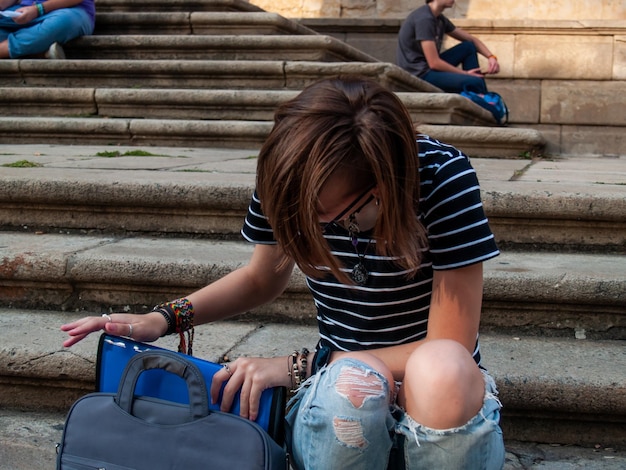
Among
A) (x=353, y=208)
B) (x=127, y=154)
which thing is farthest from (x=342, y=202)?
(x=127, y=154)

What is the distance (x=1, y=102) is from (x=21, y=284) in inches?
153

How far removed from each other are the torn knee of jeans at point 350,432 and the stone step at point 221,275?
3.55 feet

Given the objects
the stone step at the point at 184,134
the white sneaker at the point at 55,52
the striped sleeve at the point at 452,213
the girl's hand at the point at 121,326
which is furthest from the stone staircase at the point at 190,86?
the striped sleeve at the point at 452,213

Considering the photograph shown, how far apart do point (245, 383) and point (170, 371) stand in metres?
0.14

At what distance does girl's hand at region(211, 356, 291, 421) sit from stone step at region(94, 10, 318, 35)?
18.8ft

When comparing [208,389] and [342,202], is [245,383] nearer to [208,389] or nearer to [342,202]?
[208,389]

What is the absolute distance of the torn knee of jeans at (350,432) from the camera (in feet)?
4.75

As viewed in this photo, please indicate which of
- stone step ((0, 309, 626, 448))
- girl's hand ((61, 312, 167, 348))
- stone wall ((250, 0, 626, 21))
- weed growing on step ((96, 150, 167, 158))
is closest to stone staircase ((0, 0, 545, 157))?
weed growing on step ((96, 150, 167, 158))

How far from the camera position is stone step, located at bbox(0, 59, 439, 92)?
19.7ft

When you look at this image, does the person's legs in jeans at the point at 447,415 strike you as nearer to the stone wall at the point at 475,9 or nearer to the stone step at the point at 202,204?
the stone step at the point at 202,204

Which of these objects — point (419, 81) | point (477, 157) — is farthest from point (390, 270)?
point (419, 81)

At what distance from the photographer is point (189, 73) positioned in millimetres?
6223

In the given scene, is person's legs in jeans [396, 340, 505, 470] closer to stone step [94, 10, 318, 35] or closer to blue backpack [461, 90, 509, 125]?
blue backpack [461, 90, 509, 125]

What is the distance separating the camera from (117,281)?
2633 millimetres
